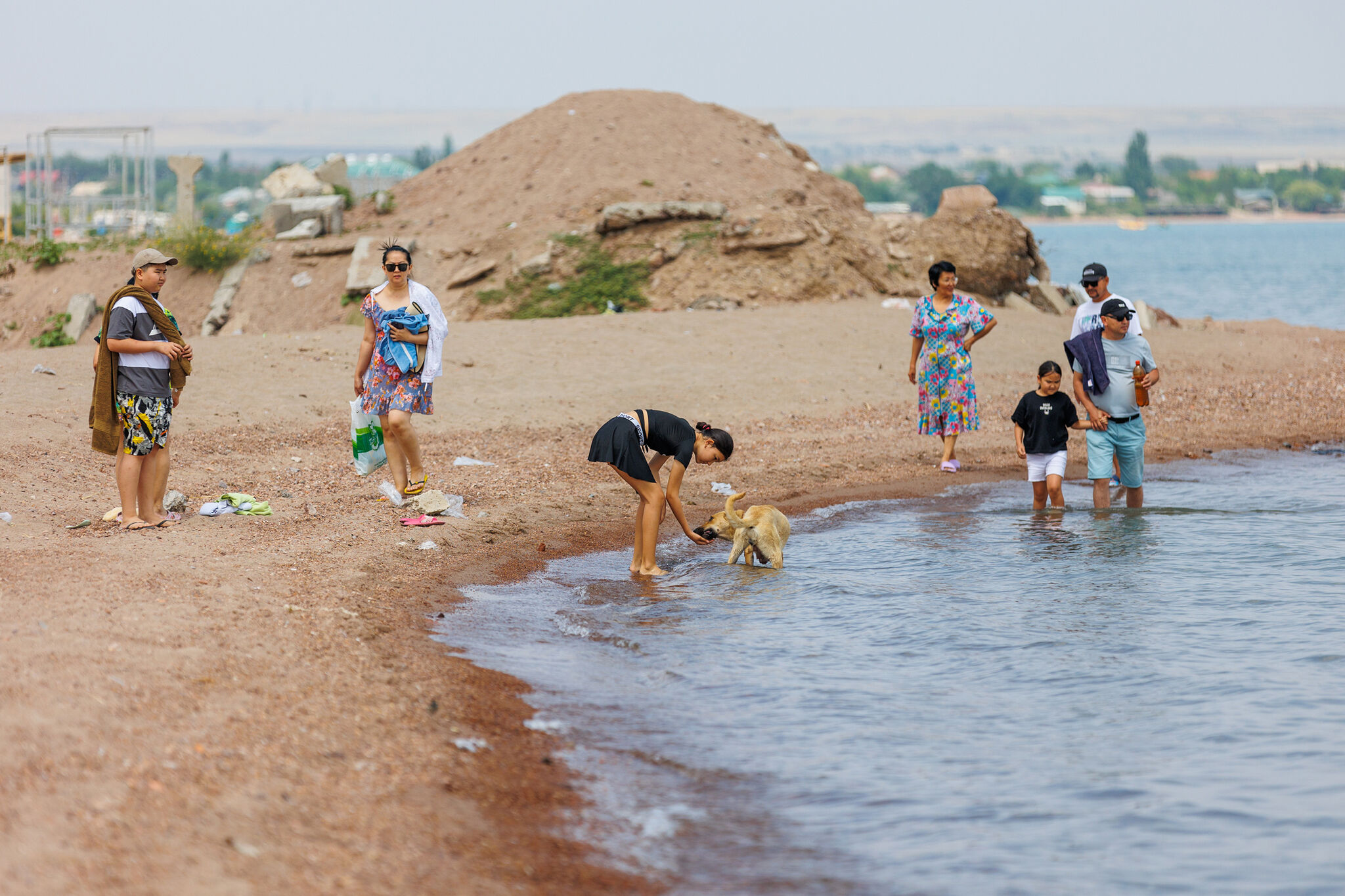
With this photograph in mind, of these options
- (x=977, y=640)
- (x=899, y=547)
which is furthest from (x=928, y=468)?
(x=977, y=640)

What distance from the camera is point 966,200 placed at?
25.7m

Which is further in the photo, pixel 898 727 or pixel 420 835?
pixel 898 727

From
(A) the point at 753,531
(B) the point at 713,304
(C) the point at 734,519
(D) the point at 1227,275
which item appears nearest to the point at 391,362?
(C) the point at 734,519

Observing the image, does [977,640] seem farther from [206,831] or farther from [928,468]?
[928,468]

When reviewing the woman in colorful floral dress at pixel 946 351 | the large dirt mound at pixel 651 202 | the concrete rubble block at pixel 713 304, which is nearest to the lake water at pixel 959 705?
the woman in colorful floral dress at pixel 946 351

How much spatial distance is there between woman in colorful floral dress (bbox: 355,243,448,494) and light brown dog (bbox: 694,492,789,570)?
233cm

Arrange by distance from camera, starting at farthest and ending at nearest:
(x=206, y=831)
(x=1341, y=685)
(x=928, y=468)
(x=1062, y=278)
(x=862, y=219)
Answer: (x=1062, y=278) < (x=862, y=219) < (x=928, y=468) < (x=1341, y=685) < (x=206, y=831)

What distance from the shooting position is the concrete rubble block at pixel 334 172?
1112 inches

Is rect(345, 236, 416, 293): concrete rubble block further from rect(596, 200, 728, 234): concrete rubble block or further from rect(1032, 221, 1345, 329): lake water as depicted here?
rect(1032, 221, 1345, 329): lake water

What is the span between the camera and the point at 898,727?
570 centimetres

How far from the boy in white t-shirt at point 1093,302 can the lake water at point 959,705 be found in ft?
5.09

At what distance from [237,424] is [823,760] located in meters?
9.19

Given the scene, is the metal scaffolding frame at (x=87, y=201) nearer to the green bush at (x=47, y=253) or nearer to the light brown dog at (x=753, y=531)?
the green bush at (x=47, y=253)

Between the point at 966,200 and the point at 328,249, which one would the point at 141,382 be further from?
the point at 966,200
